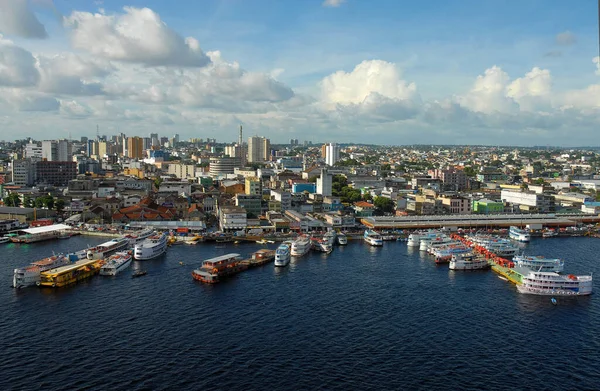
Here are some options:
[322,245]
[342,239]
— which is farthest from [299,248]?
[342,239]

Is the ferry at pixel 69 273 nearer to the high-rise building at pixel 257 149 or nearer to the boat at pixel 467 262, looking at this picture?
the boat at pixel 467 262

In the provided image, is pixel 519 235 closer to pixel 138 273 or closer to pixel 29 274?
pixel 138 273

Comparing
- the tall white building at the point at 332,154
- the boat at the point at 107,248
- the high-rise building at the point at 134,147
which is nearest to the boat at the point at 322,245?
the boat at the point at 107,248

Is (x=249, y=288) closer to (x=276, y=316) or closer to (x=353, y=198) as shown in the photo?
(x=276, y=316)

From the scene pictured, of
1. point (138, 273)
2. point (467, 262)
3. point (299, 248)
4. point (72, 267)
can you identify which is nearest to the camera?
point (72, 267)

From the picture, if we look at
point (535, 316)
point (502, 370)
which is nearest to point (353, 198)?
point (535, 316)

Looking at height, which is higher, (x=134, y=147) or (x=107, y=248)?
(x=134, y=147)

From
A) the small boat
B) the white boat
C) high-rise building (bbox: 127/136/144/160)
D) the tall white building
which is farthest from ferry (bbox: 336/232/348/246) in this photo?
high-rise building (bbox: 127/136/144/160)
